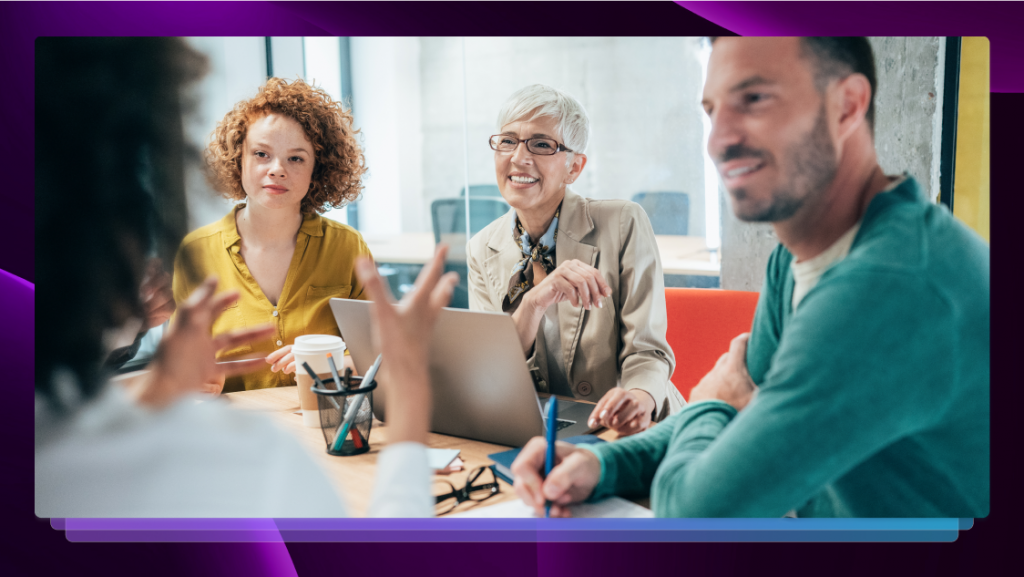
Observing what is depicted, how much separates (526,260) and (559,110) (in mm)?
312

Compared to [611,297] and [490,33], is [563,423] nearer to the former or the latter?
[611,297]

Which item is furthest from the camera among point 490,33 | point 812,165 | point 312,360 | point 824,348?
point 490,33

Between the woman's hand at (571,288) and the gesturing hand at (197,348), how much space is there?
56 cm

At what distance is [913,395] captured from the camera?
1286mm

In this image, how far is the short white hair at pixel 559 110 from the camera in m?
1.51

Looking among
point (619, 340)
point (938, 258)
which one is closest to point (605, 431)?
point (619, 340)

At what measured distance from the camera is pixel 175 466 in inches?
57.8

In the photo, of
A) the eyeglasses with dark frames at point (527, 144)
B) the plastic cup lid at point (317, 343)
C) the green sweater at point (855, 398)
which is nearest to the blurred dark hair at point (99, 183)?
the plastic cup lid at point (317, 343)

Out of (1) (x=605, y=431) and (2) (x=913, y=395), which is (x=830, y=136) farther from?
(1) (x=605, y=431)

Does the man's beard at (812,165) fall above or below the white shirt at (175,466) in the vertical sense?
above

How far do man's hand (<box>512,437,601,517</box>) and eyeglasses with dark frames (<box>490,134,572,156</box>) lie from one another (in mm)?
590

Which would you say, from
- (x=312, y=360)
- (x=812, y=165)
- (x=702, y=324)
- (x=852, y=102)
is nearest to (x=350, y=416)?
(x=312, y=360)

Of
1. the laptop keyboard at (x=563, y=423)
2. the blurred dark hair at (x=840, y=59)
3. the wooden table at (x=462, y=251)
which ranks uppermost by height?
the blurred dark hair at (x=840, y=59)

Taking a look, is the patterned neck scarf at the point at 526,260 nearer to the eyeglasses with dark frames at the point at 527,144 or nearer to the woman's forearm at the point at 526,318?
the woman's forearm at the point at 526,318
